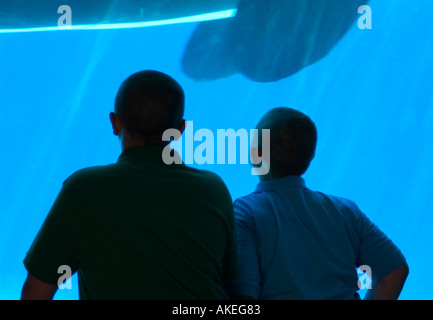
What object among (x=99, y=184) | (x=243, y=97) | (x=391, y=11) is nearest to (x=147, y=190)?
(x=99, y=184)

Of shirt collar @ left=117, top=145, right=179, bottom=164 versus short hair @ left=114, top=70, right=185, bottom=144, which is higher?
short hair @ left=114, top=70, right=185, bottom=144

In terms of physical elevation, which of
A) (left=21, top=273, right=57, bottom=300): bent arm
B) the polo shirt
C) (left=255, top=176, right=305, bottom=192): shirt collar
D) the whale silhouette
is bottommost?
(left=21, top=273, right=57, bottom=300): bent arm

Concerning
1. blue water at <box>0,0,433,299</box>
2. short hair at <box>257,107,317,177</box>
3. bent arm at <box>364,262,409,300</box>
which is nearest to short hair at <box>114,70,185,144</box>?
short hair at <box>257,107,317,177</box>

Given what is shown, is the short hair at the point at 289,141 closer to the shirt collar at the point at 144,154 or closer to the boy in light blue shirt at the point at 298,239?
the boy in light blue shirt at the point at 298,239

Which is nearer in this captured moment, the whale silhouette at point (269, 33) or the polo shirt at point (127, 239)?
the polo shirt at point (127, 239)

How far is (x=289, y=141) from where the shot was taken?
1.28m

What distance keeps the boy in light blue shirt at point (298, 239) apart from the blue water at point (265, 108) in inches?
145

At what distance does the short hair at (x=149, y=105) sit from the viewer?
42.8 inches

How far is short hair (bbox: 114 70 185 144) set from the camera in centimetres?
109

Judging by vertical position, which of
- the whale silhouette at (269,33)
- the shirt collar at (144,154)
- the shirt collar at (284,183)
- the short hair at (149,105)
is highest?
the whale silhouette at (269,33)

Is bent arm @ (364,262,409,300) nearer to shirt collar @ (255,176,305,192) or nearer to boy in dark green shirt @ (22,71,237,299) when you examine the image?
shirt collar @ (255,176,305,192)

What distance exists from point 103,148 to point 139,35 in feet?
4.53

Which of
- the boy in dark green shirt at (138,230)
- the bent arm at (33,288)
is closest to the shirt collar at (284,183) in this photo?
the boy in dark green shirt at (138,230)

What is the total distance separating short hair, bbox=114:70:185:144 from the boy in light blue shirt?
0.31 m
